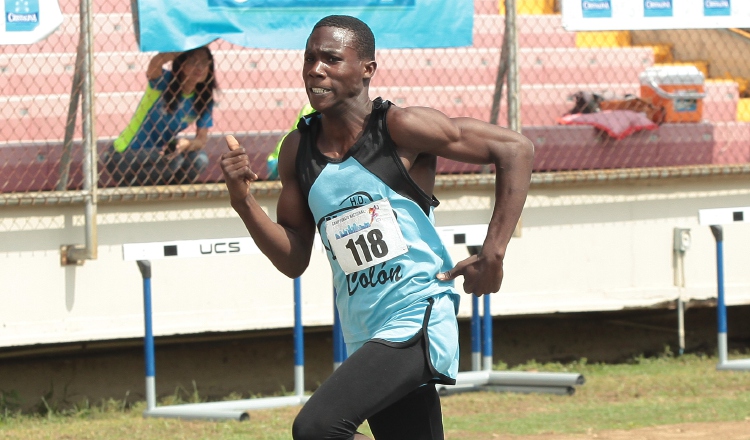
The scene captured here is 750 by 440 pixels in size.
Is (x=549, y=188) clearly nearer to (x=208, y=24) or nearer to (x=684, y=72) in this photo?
(x=684, y=72)

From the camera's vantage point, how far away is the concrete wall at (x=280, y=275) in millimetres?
7027

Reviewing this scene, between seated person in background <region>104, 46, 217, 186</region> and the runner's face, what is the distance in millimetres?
3794

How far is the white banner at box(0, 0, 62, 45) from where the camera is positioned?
6.57 metres

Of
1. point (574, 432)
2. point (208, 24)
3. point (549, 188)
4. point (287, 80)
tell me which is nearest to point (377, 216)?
point (574, 432)

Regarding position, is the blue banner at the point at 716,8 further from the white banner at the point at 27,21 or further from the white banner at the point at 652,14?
the white banner at the point at 27,21

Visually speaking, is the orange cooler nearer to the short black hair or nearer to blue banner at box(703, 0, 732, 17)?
blue banner at box(703, 0, 732, 17)

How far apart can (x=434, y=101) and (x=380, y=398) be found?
5.66 metres

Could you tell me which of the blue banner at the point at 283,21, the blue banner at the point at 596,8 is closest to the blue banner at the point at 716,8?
the blue banner at the point at 596,8

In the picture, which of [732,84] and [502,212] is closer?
[502,212]

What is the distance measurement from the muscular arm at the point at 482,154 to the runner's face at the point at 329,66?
0.60 ft

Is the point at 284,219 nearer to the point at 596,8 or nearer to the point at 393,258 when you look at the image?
the point at 393,258

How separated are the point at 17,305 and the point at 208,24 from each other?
2058 millimetres

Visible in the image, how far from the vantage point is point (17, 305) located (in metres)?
6.99

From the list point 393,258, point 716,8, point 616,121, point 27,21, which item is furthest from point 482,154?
point 616,121
